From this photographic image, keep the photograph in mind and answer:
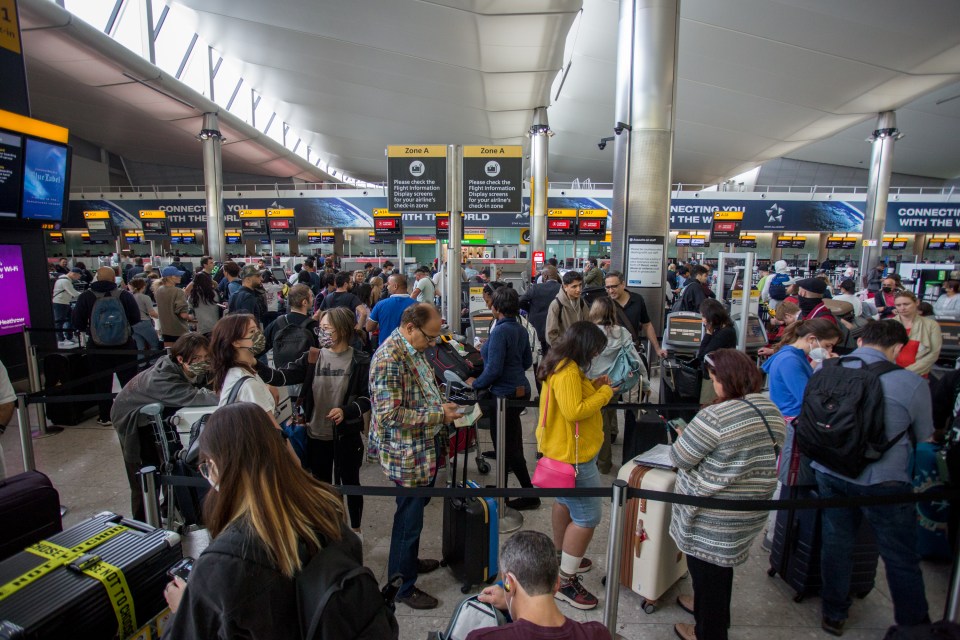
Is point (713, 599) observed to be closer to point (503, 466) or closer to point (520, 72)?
point (503, 466)

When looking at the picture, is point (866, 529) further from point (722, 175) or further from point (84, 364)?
point (722, 175)

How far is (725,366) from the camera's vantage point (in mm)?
2246

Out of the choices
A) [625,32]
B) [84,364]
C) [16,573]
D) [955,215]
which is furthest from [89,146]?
[955,215]

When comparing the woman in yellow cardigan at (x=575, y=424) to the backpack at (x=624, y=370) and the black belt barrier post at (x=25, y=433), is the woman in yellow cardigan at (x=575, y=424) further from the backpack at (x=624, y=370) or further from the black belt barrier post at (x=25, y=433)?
the black belt barrier post at (x=25, y=433)

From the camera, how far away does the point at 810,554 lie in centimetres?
285

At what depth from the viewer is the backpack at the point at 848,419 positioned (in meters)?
2.41

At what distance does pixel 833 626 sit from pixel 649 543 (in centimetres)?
105

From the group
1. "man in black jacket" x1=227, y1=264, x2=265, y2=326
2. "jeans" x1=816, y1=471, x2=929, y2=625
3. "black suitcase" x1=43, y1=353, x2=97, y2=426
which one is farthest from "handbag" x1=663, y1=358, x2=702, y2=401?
"black suitcase" x1=43, y1=353, x2=97, y2=426

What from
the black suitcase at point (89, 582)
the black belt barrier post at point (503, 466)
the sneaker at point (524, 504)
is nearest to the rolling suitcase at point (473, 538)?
the black belt barrier post at point (503, 466)

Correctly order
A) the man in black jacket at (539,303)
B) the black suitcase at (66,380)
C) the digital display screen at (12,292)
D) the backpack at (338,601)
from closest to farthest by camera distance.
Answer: the backpack at (338,601), the black suitcase at (66,380), the man in black jacket at (539,303), the digital display screen at (12,292)

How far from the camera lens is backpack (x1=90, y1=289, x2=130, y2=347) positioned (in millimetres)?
5949

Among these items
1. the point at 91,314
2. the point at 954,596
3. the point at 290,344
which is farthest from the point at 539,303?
the point at 91,314

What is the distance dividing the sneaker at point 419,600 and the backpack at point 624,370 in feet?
6.56

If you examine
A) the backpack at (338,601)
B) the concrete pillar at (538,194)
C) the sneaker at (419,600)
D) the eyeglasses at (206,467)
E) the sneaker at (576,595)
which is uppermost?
the concrete pillar at (538,194)
